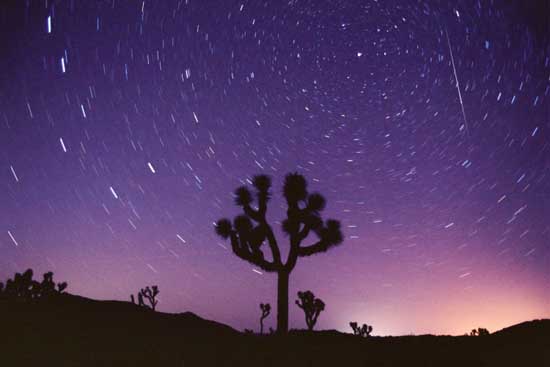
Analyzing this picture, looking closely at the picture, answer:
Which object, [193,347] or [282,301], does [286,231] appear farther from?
[193,347]

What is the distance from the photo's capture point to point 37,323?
11.6 m

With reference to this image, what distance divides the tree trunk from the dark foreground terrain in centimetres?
278

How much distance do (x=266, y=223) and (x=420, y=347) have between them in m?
7.43

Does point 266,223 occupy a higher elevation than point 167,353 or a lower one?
higher

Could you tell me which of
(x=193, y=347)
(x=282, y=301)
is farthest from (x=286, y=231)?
(x=193, y=347)

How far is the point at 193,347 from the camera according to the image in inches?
432

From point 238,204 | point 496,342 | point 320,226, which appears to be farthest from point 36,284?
point 496,342

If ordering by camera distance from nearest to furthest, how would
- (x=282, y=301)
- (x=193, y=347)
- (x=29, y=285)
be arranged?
(x=193, y=347) < (x=282, y=301) < (x=29, y=285)

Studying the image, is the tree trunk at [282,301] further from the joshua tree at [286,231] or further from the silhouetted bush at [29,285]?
the silhouetted bush at [29,285]

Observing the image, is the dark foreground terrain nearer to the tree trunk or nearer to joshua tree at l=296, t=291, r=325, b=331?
the tree trunk

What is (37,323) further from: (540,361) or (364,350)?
(540,361)

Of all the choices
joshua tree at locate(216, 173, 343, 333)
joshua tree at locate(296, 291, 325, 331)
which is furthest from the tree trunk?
joshua tree at locate(296, 291, 325, 331)

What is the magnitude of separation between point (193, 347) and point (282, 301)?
6035mm

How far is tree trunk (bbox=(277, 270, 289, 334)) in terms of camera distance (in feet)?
53.3
